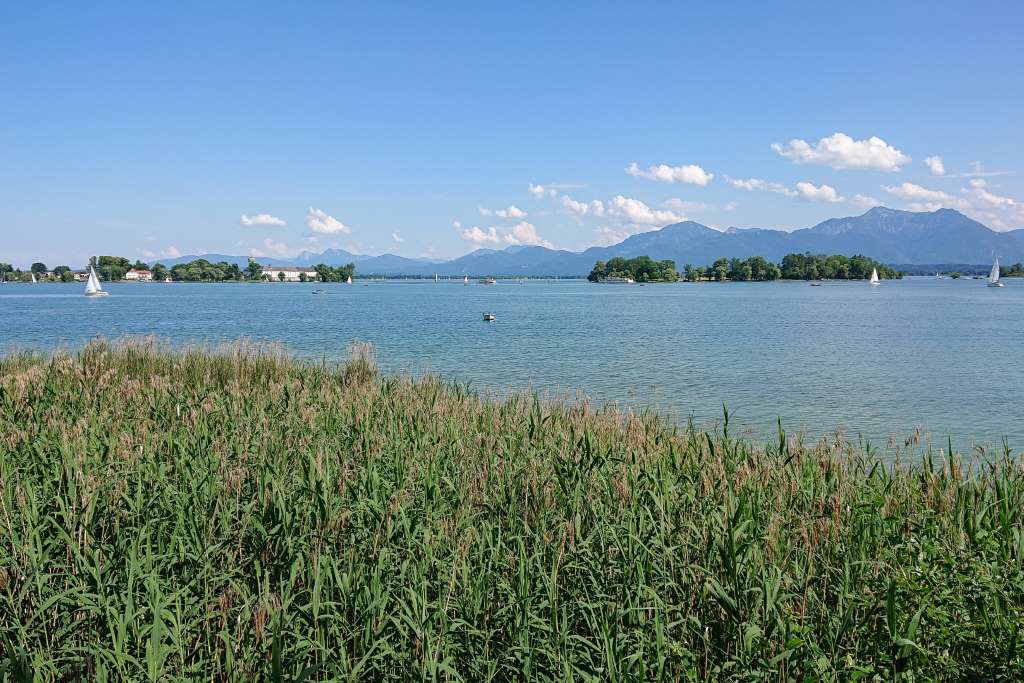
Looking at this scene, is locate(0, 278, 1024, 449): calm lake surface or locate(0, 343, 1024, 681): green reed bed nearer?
locate(0, 343, 1024, 681): green reed bed

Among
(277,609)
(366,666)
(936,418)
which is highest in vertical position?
(277,609)

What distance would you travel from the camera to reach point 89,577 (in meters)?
5.67

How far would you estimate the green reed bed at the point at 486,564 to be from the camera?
4934 mm

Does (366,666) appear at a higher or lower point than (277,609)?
lower

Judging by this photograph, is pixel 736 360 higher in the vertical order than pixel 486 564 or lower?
lower

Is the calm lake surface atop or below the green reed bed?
below

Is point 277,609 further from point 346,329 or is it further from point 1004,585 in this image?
point 346,329

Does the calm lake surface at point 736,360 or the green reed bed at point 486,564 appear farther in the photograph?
the calm lake surface at point 736,360

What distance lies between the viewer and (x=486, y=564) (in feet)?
20.2

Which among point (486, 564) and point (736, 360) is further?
point (736, 360)

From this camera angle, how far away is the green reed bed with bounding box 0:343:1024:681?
16.2 ft

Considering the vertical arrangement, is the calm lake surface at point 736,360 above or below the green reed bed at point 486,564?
below

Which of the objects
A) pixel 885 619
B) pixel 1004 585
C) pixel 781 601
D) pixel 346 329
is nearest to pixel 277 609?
pixel 781 601

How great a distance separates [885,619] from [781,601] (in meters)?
0.83
